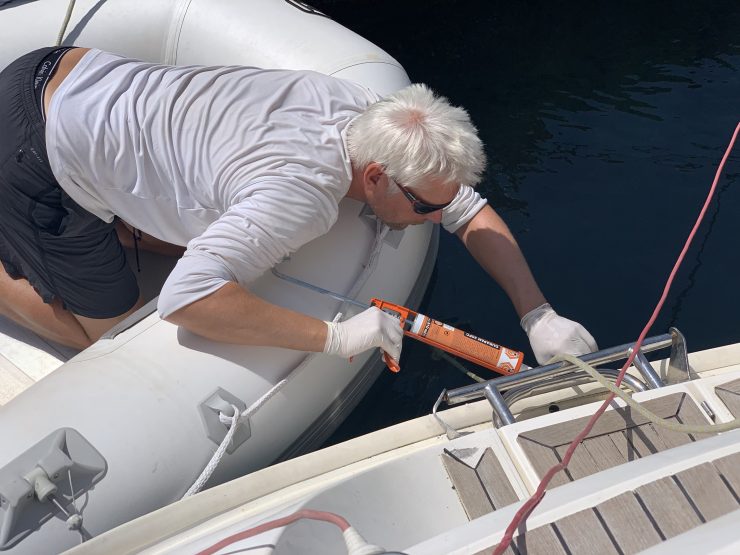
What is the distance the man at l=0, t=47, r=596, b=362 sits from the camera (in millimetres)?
1334

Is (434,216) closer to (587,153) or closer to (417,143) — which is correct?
(417,143)

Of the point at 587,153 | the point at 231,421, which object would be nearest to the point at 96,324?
the point at 231,421

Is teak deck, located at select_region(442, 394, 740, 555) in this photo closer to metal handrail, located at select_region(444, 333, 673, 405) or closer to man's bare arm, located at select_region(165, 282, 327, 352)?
metal handrail, located at select_region(444, 333, 673, 405)

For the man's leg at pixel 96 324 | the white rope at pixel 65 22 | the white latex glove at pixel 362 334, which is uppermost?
the white rope at pixel 65 22

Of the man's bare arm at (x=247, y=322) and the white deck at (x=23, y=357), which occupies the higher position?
the man's bare arm at (x=247, y=322)

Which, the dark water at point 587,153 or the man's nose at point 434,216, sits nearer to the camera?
the man's nose at point 434,216

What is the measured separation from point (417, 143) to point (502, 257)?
51cm

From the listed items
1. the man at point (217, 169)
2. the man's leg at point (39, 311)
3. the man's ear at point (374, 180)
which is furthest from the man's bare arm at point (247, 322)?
the man's leg at point (39, 311)

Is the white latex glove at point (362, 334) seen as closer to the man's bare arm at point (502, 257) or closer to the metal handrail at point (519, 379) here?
the metal handrail at point (519, 379)

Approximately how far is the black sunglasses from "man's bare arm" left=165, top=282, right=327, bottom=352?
0.97ft

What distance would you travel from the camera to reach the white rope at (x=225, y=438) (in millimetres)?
1358

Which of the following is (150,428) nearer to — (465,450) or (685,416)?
(465,450)

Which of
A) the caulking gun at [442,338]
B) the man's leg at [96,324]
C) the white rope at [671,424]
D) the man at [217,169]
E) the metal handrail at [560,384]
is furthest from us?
the man's leg at [96,324]

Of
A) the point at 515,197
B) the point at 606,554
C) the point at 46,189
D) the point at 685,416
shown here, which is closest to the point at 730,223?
the point at 515,197
